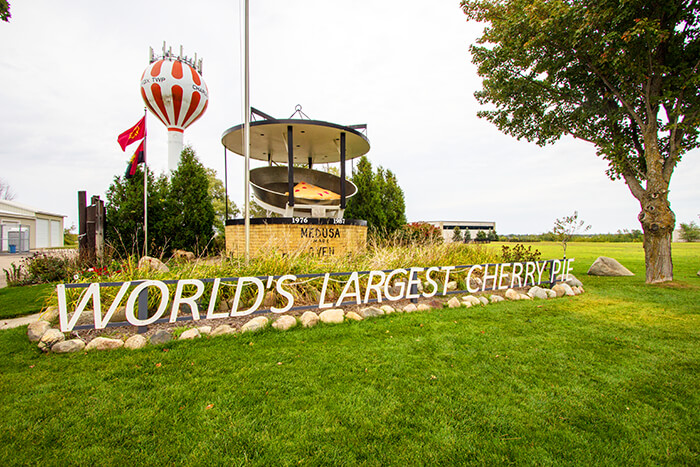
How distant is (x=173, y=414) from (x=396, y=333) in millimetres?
2633

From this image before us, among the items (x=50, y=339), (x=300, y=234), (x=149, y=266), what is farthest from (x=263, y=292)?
(x=300, y=234)

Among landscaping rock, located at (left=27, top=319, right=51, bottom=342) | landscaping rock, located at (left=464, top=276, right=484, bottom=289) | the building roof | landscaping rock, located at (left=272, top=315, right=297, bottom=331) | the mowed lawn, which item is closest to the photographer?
the mowed lawn

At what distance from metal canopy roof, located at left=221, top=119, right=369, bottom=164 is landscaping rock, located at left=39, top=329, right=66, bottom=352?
7504 millimetres

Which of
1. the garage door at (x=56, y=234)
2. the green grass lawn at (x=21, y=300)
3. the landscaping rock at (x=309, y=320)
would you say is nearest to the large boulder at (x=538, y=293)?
the landscaping rock at (x=309, y=320)

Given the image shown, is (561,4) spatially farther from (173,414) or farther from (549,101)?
(173,414)

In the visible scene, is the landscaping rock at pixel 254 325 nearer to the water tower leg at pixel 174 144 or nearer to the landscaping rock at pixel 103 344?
the landscaping rock at pixel 103 344

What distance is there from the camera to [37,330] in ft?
11.9

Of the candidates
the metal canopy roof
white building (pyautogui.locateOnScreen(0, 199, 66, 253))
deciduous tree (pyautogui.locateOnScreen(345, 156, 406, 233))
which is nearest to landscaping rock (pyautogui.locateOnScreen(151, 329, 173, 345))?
the metal canopy roof

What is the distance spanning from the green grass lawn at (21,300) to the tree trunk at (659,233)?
14258mm

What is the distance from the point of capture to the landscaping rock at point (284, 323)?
400 centimetres

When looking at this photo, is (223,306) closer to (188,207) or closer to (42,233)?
(188,207)

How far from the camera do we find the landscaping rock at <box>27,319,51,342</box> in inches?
140

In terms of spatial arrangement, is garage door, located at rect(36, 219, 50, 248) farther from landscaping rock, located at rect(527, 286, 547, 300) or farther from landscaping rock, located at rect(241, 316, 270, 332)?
landscaping rock, located at rect(527, 286, 547, 300)

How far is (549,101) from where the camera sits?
1040 centimetres
